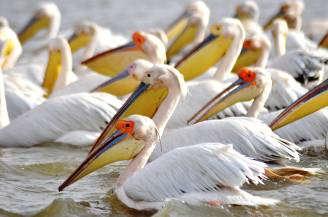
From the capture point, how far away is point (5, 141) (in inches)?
326

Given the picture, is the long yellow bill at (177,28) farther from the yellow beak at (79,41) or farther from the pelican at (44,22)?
the yellow beak at (79,41)

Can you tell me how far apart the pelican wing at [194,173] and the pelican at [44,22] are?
6493 mm

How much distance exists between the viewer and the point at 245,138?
6.62 metres

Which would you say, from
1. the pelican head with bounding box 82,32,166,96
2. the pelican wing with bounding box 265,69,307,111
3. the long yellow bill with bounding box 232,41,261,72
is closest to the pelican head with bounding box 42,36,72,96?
the pelican head with bounding box 82,32,166,96

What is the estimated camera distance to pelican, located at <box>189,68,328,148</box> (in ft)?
24.3

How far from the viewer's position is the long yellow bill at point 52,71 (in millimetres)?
9570

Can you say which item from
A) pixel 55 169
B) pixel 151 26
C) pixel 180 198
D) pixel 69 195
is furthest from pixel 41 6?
pixel 180 198

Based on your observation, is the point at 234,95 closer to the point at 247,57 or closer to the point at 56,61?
the point at 247,57

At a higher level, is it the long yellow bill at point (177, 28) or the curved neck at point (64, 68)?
the curved neck at point (64, 68)

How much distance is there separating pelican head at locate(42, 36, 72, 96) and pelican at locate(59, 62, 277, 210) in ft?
10.5

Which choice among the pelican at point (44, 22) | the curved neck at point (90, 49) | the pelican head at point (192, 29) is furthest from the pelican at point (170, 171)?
the pelican at point (44, 22)

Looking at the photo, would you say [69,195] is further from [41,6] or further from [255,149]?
[41,6]

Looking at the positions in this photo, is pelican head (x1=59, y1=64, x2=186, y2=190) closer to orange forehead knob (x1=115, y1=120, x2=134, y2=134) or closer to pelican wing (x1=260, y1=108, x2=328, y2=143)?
orange forehead knob (x1=115, y1=120, x2=134, y2=134)

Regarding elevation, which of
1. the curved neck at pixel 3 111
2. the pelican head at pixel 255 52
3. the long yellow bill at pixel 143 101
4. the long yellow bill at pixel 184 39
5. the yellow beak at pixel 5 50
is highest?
the long yellow bill at pixel 143 101
